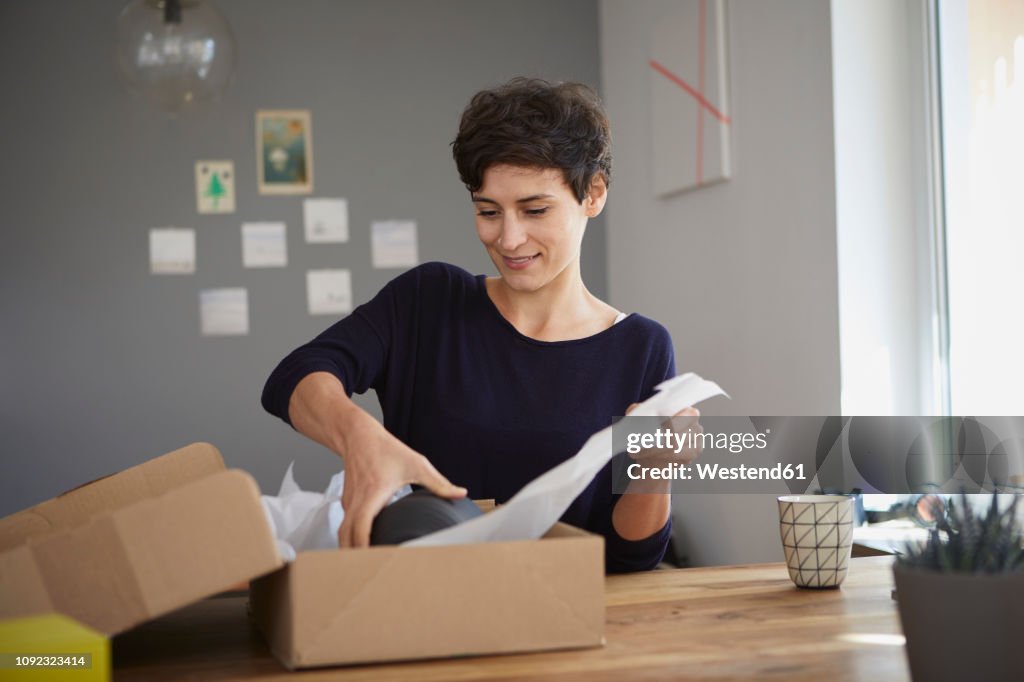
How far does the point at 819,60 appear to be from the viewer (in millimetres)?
2488

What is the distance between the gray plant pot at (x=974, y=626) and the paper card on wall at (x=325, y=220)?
10.5ft

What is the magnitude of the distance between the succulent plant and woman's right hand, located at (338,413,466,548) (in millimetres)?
412

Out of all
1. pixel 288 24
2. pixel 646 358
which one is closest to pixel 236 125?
pixel 288 24

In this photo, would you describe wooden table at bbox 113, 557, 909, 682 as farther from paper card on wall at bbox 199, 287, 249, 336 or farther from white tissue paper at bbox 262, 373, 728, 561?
paper card on wall at bbox 199, 287, 249, 336

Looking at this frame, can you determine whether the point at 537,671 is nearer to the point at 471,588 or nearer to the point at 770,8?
the point at 471,588

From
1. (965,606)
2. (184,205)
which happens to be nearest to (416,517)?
(965,606)

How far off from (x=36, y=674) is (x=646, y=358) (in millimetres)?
1144

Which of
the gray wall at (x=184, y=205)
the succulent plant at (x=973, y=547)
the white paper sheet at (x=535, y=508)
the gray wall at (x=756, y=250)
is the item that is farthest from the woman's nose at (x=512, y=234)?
the gray wall at (x=184, y=205)

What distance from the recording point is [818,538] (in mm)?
1108

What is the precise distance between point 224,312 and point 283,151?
24.7 inches

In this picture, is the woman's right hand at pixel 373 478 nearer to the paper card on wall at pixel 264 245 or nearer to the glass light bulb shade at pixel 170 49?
the glass light bulb shade at pixel 170 49

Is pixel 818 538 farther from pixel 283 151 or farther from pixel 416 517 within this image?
pixel 283 151

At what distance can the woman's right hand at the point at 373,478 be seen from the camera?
96 centimetres

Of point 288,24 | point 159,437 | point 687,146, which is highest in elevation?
point 288,24
